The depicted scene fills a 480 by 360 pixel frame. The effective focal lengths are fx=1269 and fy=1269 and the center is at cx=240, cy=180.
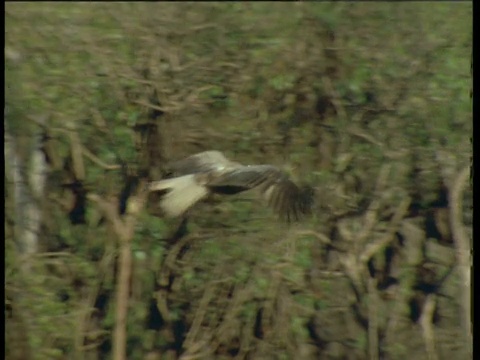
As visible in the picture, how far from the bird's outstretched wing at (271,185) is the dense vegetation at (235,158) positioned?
0.11 metres

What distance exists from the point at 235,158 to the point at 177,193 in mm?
362

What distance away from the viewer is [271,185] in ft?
21.0

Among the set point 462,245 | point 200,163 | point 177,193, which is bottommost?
point 462,245

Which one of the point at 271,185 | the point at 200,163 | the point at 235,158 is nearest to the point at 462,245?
the point at 271,185

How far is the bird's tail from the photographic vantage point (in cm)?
650

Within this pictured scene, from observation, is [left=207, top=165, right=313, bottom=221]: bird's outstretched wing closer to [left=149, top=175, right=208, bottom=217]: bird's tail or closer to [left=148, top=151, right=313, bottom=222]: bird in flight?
[left=148, top=151, right=313, bottom=222]: bird in flight

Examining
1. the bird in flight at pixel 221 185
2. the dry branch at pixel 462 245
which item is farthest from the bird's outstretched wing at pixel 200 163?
the dry branch at pixel 462 245

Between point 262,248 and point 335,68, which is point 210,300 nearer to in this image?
point 262,248

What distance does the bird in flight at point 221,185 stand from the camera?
21.1 feet

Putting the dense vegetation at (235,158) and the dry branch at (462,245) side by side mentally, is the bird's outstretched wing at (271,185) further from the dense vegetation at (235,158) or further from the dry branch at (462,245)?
the dry branch at (462,245)

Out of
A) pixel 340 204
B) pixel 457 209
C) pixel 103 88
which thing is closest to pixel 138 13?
pixel 103 88

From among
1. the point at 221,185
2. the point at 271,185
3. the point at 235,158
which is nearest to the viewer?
the point at 271,185

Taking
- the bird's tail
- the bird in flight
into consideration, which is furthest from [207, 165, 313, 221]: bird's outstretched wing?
the bird's tail

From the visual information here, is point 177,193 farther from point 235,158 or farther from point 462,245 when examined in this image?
point 462,245
